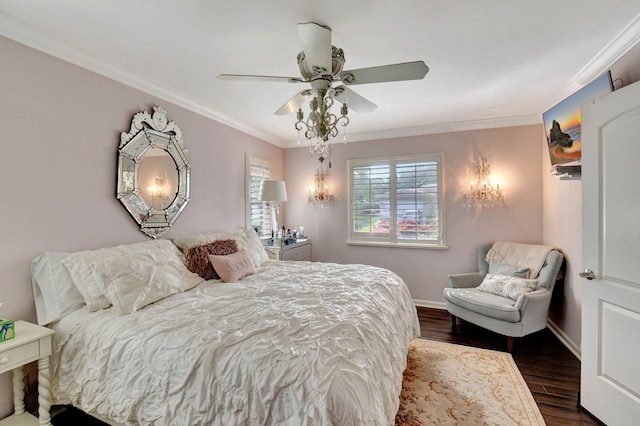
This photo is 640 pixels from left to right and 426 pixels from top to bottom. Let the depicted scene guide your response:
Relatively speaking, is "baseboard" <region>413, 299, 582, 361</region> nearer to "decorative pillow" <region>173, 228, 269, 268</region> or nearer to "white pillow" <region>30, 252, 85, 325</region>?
"decorative pillow" <region>173, 228, 269, 268</region>

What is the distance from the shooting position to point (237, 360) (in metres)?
1.33

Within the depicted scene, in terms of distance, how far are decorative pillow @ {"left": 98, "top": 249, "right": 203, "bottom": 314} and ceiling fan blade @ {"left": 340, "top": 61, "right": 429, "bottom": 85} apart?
1.87 metres

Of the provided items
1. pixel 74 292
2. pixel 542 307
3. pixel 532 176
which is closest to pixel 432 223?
pixel 532 176

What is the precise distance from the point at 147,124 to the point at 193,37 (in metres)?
1.07

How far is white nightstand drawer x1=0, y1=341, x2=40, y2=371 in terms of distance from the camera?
1.51m

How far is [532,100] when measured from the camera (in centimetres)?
323

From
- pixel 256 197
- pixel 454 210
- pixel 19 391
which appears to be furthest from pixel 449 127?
pixel 19 391

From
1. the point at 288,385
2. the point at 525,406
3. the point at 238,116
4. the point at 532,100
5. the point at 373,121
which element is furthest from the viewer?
the point at 373,121

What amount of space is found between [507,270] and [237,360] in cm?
336

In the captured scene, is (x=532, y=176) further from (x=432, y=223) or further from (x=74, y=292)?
(x=74, y=292)

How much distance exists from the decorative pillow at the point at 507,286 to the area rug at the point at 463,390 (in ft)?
2.02

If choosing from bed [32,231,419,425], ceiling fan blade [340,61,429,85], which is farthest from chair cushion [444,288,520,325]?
ceiling fan blade [340,61,429,85]

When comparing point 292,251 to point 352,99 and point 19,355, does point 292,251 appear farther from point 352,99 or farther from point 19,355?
point 19,355

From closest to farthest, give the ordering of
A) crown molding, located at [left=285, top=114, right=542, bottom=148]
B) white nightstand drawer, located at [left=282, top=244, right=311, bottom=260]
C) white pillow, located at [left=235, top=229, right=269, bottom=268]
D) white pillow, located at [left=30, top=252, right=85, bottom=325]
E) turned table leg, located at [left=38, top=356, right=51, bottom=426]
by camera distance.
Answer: turned table leg, located at [left=38, top=356, right=51, bottom=426] → white pillow, located at [left=30, top=252, right=85, bottom=325] → white pillow, located at [left=235, top=229, right=269, bottom=268] → crown molding, located at [left=285, top=114, right=542, bottom=148] → white nightstand drawer, located at [left=282, top=244, right=311, bottom=260]
